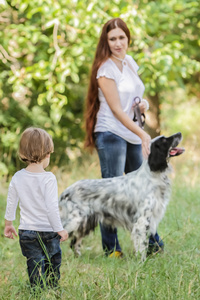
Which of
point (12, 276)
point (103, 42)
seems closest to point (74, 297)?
point (12, 276)

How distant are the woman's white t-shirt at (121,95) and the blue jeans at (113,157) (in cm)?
6

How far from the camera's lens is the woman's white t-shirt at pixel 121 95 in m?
3.89

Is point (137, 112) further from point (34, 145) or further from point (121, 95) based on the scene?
point (34, 145)

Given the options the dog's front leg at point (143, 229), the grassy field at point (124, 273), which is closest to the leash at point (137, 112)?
the dog's front leg at point (143, 229)

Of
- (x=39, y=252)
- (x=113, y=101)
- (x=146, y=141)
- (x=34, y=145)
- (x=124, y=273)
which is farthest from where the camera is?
(x=113, y=101)

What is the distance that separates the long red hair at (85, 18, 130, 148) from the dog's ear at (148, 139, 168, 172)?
0.59 metres

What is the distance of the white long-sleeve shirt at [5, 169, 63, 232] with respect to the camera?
2641mm

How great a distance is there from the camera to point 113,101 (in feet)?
12.5

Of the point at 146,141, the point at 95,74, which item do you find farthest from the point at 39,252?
the point at 95,74

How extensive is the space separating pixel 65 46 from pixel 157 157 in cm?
361

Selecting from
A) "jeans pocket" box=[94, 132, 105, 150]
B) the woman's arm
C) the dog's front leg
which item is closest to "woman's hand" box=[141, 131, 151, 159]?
the woman's arm

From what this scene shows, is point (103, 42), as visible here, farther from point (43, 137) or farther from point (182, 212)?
point (182, 212)

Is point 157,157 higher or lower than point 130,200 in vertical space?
higher

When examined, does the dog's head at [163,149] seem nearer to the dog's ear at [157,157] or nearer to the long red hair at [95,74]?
the dog's ear at [157,157]
